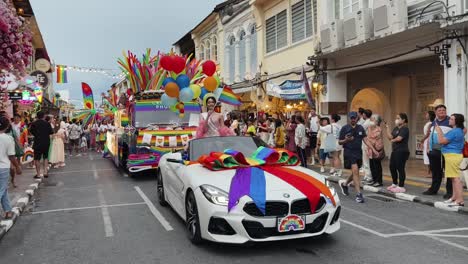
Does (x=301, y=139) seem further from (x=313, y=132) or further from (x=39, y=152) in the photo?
(x=39, y=152)

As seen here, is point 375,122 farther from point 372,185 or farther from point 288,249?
point 288,249

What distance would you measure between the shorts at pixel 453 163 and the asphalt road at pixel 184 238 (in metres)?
0.74

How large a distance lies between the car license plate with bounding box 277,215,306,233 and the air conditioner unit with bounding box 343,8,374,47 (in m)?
9.22

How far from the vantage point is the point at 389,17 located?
1173 cm

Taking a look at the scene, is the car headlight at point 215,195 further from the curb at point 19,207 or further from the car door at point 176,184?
the curb at point 19,207

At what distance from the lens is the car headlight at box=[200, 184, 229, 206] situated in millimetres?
5043

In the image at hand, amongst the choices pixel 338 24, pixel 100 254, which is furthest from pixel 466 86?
pixel 100 254

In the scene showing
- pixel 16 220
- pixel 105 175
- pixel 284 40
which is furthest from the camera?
pixel 284 40

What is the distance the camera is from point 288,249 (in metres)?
5.26

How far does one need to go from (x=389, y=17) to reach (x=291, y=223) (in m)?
8.75

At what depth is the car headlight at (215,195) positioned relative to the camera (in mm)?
5043

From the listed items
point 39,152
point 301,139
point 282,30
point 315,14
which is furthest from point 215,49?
point 39,152

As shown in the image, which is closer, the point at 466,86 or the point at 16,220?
the point at 16,220

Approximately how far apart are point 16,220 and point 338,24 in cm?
1100
